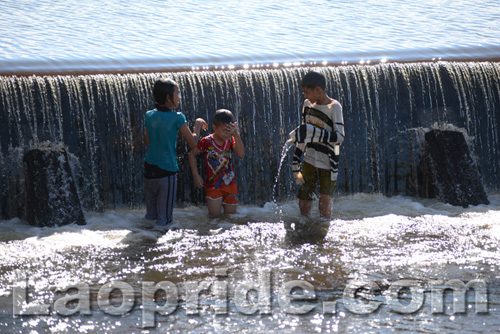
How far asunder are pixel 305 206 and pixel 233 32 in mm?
6077

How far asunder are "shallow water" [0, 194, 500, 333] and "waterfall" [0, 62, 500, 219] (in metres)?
0.38

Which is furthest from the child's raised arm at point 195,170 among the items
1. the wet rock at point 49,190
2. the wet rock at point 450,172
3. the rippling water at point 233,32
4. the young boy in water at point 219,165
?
the wet rock at point 450,172

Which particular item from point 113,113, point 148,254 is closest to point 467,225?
point 148,254

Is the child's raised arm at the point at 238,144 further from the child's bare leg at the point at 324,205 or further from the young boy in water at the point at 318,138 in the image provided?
the child's bare leg at the point at 324,205

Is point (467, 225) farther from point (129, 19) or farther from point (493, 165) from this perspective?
point (129, 19)

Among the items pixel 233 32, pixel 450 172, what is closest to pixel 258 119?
pixel 450 172

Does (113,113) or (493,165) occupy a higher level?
(113,113)

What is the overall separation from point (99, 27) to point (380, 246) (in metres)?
8.16

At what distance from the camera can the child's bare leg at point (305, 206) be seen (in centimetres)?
720

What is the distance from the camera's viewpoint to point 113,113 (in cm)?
777

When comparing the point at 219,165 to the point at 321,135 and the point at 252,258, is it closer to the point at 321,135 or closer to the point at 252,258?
the point at 321,135

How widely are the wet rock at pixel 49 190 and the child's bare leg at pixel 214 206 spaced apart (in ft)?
4.18

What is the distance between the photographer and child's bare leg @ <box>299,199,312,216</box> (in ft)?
23.6

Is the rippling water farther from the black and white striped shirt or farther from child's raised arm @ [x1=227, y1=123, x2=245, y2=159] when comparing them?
the black and white striped shirt
